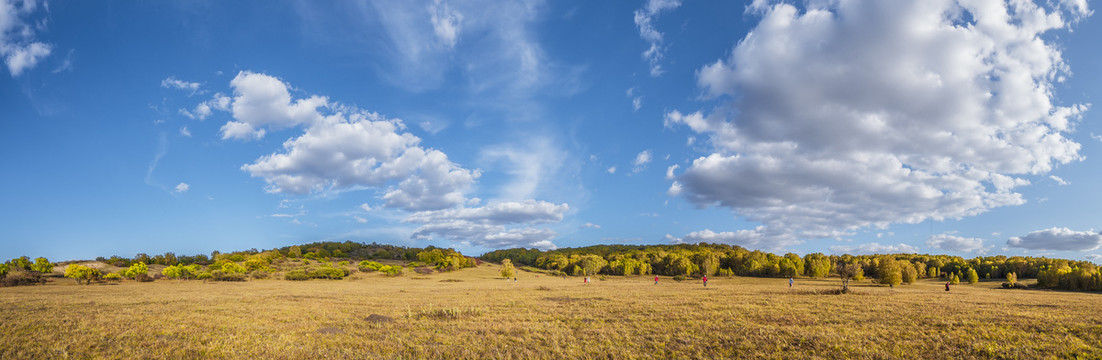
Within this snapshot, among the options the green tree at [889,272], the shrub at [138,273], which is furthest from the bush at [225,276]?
the green tree at [889,272]

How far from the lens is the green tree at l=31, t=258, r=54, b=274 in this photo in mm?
75188

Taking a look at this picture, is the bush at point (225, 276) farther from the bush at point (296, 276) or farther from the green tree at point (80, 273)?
the green tree at point (80, 273)

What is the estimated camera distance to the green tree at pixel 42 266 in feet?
247

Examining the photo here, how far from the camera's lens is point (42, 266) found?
75.5m

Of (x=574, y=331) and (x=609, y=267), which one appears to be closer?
(x=574, y=331)

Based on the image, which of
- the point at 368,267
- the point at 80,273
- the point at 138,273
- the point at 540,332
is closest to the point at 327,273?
the point at 368,267

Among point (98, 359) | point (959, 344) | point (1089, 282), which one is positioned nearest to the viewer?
point (98, 359)

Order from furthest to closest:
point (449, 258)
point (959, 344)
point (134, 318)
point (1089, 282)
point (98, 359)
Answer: point (449, 258), point (1089, 282), point (134, 318), point (959, 344), point (98, 359)

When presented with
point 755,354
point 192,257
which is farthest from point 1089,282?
point 192,257

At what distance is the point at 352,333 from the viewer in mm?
22250

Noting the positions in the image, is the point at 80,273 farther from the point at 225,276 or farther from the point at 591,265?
the point at 591,265

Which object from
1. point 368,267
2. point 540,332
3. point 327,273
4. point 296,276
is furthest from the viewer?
point 368,267

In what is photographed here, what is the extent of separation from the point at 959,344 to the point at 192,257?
181501 millimetres

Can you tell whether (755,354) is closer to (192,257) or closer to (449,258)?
(449,258)
